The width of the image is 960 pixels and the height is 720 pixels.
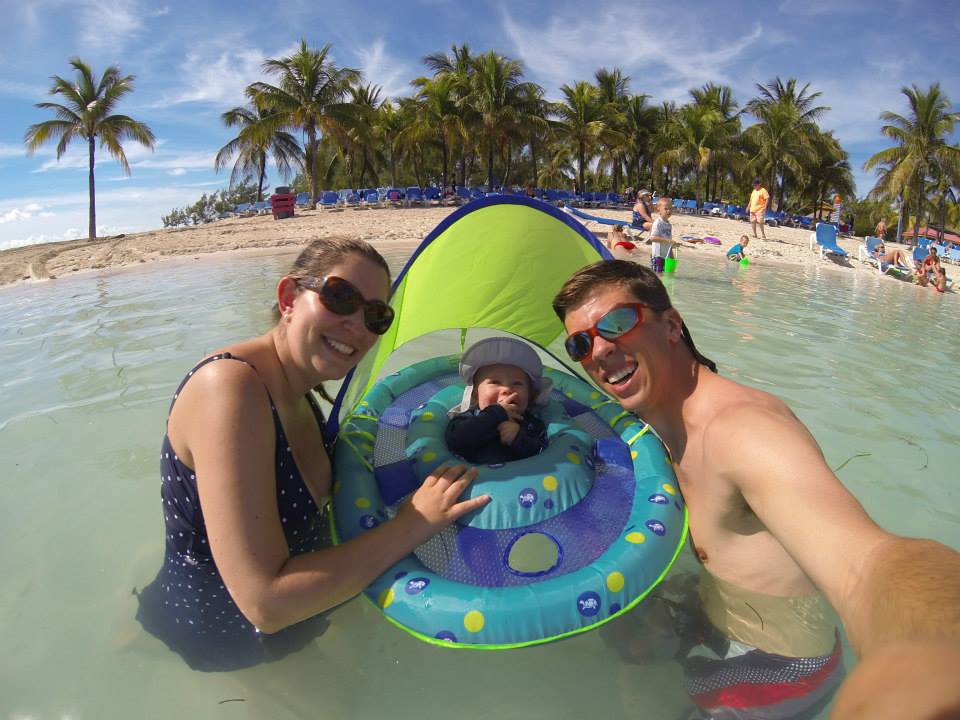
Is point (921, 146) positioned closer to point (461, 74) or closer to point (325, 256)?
point (461, 74)

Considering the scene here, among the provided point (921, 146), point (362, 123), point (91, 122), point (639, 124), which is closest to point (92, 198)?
point (91, 122)

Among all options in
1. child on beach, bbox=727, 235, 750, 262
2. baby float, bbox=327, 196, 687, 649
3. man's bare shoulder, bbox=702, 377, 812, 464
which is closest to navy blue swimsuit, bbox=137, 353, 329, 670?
baby float, bbox=327, 196, 687, 649

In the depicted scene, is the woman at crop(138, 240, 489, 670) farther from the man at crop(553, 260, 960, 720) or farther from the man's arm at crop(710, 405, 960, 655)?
the man's arm at crop(710, 405, 960, 655)

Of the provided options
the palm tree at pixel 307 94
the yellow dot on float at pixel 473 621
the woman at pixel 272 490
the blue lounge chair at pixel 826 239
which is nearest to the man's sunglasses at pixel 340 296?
the woman at pixel 272 490

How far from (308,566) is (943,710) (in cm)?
140

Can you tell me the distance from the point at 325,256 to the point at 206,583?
119 centimetres

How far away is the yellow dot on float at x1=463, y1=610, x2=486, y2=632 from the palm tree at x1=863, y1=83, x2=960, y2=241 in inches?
1365

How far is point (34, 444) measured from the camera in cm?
397

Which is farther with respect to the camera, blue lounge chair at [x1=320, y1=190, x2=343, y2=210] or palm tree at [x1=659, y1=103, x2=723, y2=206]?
palm tree at [x1=659, y1=103, x2=723, y2=206]

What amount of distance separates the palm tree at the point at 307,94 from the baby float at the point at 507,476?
25.8 m

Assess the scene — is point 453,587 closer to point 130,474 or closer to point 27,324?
point 130,474

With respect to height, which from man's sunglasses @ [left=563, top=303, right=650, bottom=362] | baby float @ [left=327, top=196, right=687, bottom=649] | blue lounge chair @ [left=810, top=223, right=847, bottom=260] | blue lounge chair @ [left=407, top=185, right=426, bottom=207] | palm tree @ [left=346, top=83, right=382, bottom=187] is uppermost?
palm tree @ [left=346, top=83, right=382, bottom=187]

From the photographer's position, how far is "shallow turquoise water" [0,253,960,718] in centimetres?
201

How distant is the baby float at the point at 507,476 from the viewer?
178 centimetres
